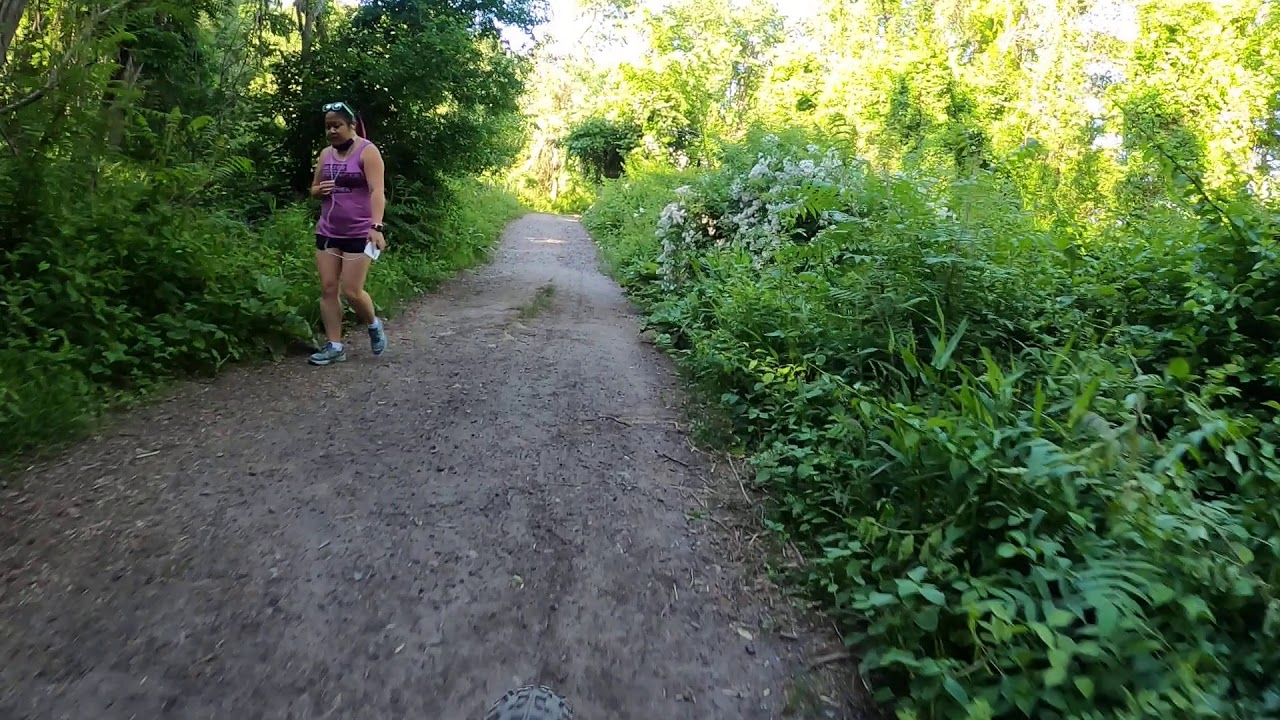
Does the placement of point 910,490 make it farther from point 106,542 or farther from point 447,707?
point 106,542

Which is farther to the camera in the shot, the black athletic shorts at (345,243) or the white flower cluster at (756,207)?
the white flower cluster at (756,207)

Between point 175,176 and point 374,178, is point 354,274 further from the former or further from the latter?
point 175,176

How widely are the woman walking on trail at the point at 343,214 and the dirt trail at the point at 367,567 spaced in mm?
781

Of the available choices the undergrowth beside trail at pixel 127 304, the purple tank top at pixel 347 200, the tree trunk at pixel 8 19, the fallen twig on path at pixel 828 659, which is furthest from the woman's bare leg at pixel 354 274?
the fallen twig on path at pixel 828 659

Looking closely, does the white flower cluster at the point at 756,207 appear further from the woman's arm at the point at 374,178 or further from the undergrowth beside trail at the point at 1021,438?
the woman's arm at the point at 374,178

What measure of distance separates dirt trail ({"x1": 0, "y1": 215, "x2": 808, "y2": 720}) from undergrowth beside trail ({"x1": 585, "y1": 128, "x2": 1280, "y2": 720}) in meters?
0.55

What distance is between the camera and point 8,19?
14.0 feet

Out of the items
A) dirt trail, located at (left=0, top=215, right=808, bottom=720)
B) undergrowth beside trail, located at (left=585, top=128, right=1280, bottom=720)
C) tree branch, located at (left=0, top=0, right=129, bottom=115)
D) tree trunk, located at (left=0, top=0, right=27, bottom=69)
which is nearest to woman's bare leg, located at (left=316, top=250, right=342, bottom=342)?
dirt trail, located at (left=0, top=215, right=808, bottom=720)

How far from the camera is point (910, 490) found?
9.45ft

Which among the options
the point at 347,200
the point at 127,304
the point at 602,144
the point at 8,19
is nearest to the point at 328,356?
the point at 347,200

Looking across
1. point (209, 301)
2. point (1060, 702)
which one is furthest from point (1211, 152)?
point (209, 301)

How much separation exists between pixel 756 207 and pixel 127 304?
554cm

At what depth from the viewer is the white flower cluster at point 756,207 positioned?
6.51m

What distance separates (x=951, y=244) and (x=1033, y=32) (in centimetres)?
1668
